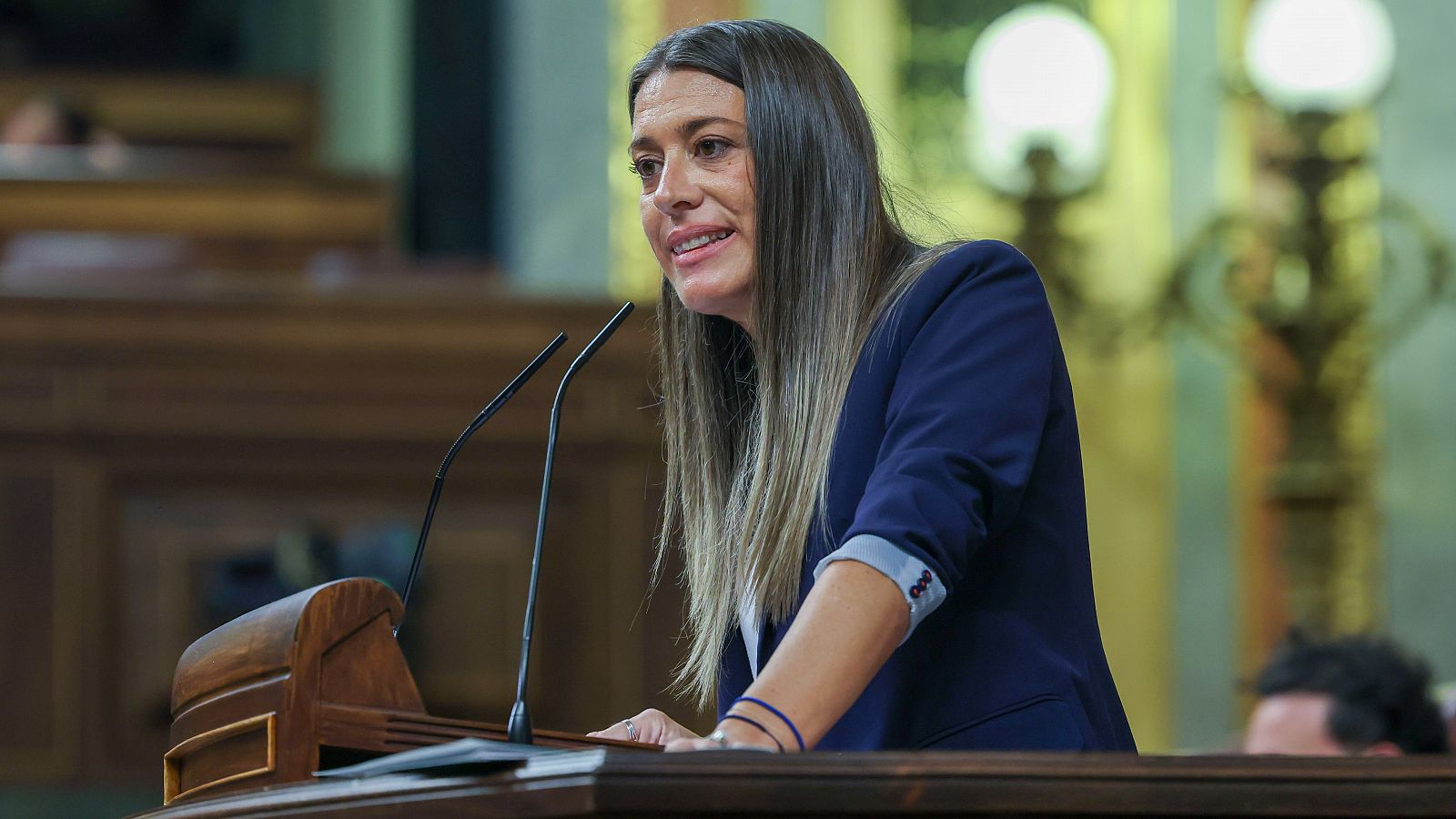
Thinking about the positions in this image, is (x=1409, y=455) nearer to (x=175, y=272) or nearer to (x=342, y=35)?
(x=175, y=272)

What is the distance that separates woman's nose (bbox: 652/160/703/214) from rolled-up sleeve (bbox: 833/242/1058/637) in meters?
0.25

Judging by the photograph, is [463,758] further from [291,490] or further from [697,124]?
[291,490]

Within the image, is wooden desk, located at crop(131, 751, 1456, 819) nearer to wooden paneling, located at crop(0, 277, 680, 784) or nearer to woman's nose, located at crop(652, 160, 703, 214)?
woman's nose, located at crop(652, 160, 703, 214)

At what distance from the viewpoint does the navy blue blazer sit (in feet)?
5.16

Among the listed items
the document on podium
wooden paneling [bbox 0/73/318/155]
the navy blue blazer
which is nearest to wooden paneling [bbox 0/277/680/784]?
the navy blue blazer

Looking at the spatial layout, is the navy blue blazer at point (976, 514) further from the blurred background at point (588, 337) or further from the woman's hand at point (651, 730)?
the blurred background at point (588, 337)

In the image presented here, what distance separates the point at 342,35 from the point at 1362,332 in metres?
5.18

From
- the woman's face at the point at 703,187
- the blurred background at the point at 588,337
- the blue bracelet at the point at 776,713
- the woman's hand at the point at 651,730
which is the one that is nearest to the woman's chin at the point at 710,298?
the woman's face at the point at 703,187

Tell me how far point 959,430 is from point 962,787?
46 cm

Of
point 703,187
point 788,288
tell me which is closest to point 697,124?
point 703,187

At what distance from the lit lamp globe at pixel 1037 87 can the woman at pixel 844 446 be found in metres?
3.50

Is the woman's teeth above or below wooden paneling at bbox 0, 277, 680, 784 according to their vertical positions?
above

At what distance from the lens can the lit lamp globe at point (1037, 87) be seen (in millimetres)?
5305

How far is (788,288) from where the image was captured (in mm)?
1802
